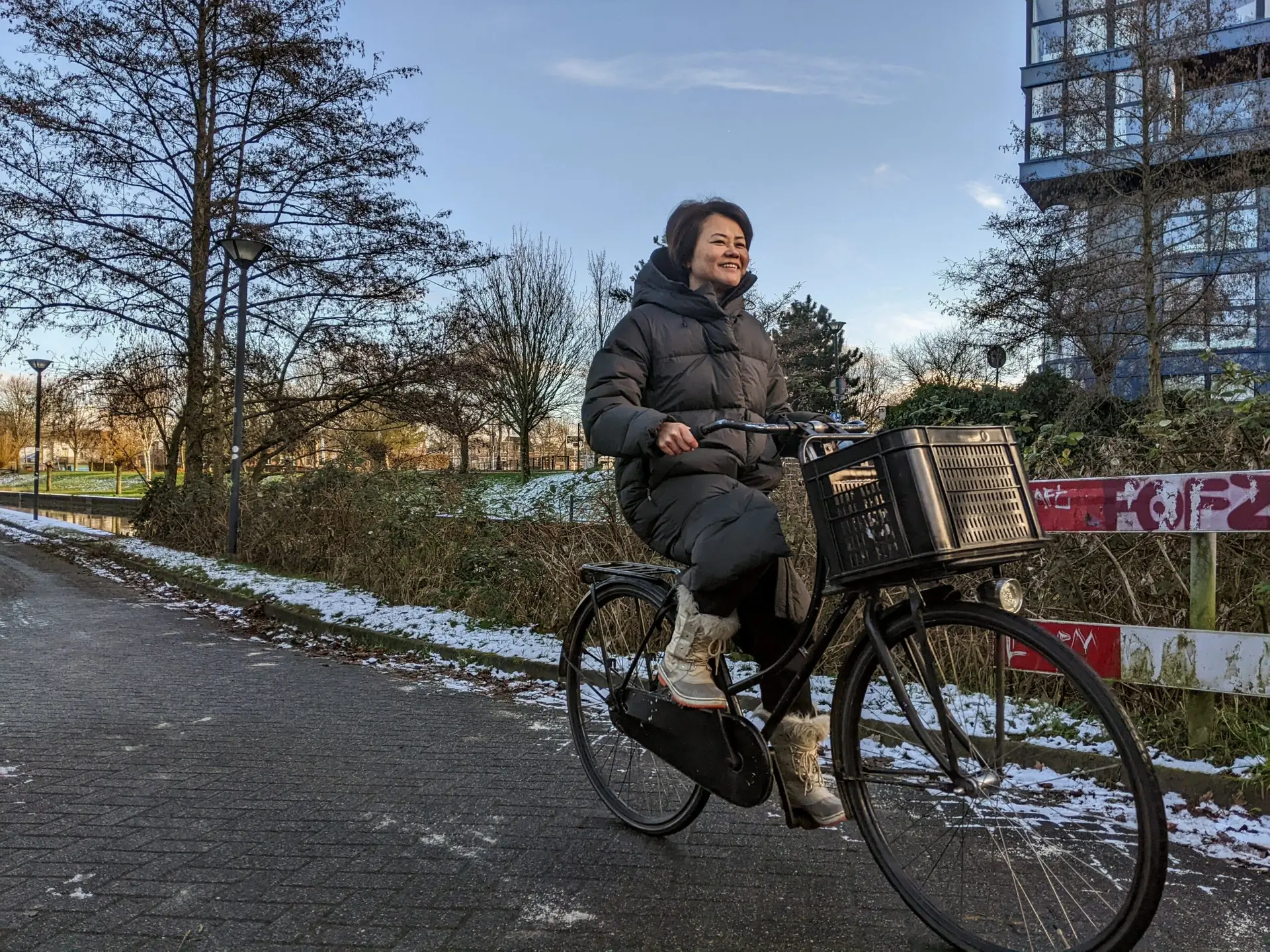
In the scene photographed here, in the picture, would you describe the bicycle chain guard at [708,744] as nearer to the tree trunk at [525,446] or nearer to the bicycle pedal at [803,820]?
the bicycle pedal at [803,820]

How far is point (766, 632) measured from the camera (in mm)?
2613

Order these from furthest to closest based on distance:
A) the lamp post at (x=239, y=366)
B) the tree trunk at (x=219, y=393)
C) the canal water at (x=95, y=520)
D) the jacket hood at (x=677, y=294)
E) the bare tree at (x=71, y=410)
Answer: the canal water at (x=95, y=520) < the bare tree at (x=71, y=410) < the tree trunk at (x=219, y=393) < the lamp post at (x=239, y=366) < the jacket hood at (x=677, y=294)

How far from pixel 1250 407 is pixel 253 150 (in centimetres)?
1733

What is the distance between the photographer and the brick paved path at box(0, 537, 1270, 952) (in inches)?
90.8

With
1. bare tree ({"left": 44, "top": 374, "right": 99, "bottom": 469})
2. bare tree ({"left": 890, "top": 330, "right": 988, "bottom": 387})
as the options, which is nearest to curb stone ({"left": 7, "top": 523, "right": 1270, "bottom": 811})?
bare tree ({"left": 44, "top": 374, "right": 99, "bottom": 469})

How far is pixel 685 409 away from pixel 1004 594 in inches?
43.6

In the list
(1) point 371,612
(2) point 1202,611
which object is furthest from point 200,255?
(2) point 1202,611

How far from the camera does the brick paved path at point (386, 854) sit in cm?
231

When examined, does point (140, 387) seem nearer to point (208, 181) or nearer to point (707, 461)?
point (208, 181)

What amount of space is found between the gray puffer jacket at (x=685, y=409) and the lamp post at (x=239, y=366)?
11.2 metres

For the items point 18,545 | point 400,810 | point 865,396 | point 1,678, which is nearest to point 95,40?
point 18,545

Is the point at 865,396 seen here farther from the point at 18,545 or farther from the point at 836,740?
the point at 836,740

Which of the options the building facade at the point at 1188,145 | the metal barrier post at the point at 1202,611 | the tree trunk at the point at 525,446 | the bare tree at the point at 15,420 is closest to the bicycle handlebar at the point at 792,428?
the metal barrier post at the point at 1202,611

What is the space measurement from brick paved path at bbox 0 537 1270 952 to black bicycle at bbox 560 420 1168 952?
28cm
